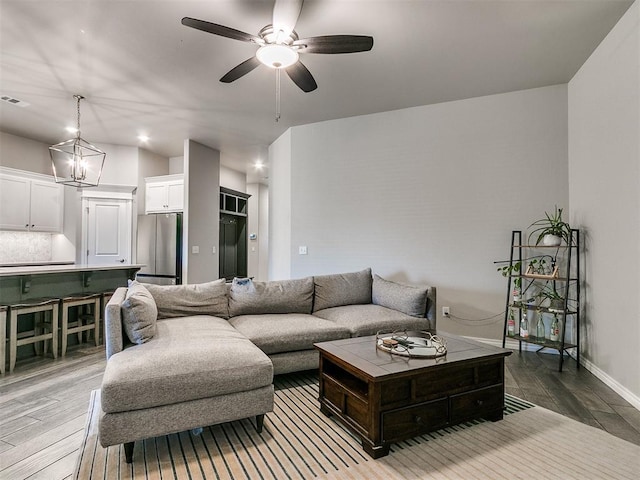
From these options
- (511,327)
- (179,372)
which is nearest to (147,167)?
(179,372)

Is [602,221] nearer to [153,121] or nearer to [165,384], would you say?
[165,384]

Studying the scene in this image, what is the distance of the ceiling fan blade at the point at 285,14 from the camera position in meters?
2.22

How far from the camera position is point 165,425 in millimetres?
1871

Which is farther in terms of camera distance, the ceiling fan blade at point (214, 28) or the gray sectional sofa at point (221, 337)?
the ceiling fan blade at point (214, 28)

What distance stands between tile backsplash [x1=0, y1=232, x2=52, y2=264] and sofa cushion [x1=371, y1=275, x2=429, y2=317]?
538 cm

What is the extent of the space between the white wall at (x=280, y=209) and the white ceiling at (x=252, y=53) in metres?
0.55

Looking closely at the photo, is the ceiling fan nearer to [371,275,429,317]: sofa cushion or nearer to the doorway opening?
[371,275,429,317]: sofa cushion

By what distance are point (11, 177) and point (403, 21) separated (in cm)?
555

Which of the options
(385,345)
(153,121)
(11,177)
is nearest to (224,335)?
(385,345)

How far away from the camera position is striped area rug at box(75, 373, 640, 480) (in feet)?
5.76

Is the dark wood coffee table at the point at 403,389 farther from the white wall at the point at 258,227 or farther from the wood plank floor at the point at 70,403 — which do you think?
the white wall at the point at 258,227

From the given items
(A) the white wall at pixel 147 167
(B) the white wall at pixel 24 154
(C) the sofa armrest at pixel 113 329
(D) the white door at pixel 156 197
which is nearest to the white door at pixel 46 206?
(B) the white wall at pixel 24 154

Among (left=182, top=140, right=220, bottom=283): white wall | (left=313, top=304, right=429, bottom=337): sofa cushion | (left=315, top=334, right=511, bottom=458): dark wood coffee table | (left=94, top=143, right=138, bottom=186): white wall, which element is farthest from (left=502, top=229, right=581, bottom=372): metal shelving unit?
(left=94, top=143, right=138, bottom=186): white wall

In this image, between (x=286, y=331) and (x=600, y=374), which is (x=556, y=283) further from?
(x=286, y=331)
